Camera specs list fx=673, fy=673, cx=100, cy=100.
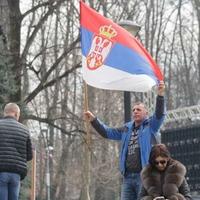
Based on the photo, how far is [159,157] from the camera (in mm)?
7922

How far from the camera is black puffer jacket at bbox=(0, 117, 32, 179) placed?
941 cm

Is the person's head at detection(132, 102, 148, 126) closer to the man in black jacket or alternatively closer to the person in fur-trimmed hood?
the person in fur-trimmed hood

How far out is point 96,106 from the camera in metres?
35.9

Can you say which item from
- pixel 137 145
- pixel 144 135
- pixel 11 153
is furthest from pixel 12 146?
pixel 144 135

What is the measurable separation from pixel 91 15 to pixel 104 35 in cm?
44

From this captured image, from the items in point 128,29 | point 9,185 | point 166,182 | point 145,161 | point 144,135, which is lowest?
point 9,185

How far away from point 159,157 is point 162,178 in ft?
0.89

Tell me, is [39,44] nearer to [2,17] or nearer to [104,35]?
[2,17]

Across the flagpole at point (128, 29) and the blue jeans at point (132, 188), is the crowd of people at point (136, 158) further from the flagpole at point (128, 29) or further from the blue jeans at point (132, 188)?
the flagpole at point (128, 29)

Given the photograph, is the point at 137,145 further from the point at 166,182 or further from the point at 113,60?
the point at 113,60

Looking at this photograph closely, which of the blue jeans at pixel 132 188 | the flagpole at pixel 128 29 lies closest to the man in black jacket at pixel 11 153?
the blue jeans at pixel 132 188

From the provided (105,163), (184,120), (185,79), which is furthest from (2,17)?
(185,79)

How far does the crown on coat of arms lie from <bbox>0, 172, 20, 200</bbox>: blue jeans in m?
2.99

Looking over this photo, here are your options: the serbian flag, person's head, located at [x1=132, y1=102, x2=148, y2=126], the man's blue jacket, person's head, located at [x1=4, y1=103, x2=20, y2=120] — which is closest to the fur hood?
the man's blue jacket
